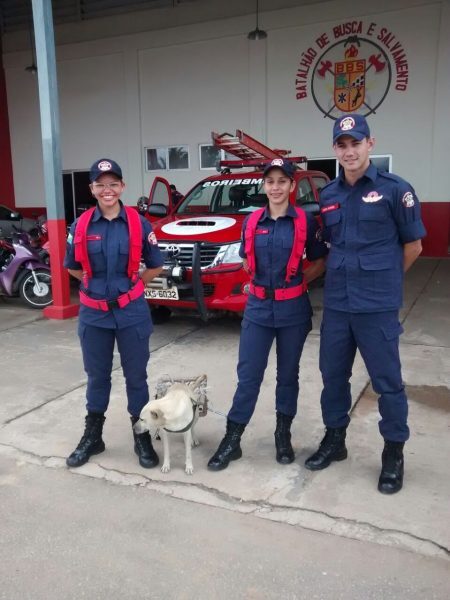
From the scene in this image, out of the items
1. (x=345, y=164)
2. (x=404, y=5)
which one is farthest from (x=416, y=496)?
(x=404, y=5)

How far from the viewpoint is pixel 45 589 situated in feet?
7.41

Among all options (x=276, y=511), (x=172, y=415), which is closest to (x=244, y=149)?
(x=172, y=415)

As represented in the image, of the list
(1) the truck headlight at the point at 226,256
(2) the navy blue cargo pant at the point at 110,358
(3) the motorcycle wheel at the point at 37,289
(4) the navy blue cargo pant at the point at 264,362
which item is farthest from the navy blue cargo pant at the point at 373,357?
(3) the motorcycle wheel at the point at 37,289

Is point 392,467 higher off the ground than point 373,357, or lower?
lower

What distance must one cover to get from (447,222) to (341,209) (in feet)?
31.8

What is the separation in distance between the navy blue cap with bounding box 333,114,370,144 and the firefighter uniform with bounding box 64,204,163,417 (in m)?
1.21

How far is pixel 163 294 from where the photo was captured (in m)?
5.74

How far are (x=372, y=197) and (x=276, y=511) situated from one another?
5.47ft

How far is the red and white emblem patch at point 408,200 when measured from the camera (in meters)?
2.70

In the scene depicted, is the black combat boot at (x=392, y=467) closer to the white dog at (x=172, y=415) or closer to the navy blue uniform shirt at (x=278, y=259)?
the navy blue uniform shirt at (x=278, y=259)

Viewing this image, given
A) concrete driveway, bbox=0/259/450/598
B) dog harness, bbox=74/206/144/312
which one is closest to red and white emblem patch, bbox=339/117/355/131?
dog harness, bbox=74/206/144/312

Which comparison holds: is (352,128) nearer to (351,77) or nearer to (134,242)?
(134,242)

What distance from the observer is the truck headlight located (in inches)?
223

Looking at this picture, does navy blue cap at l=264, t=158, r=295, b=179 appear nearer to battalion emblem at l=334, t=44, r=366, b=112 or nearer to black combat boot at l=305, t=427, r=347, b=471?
black combat boot at l=305, t=427, r=347, b=471
